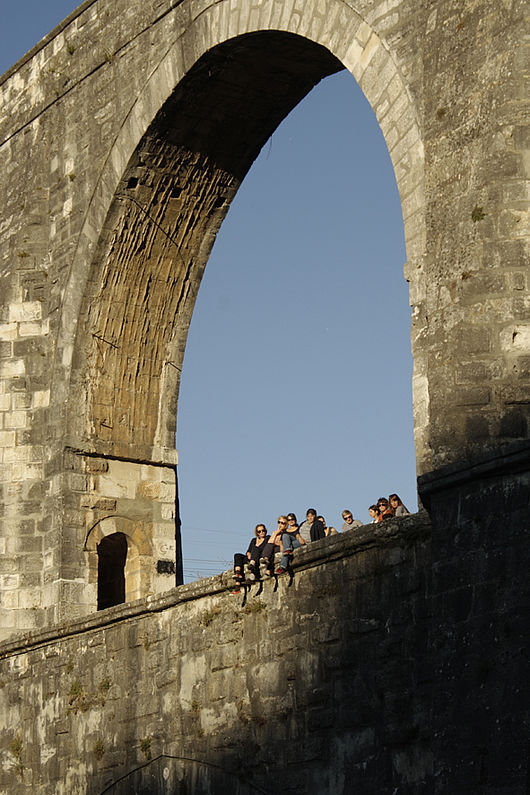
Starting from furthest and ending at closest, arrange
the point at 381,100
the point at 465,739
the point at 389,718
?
the point at 381,100, the point at 389,718, the point at 465,739

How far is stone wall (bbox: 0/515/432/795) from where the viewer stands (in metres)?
8.90

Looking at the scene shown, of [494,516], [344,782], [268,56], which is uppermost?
[268,56]

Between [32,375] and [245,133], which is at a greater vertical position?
[245,133]

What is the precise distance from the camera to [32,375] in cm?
1412

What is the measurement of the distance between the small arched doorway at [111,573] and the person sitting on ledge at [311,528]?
3.54m

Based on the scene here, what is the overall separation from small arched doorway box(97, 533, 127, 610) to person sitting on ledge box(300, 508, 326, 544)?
3.54 m

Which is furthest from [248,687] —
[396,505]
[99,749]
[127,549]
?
[127,549]

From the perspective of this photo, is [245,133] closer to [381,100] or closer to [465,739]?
[381,100]

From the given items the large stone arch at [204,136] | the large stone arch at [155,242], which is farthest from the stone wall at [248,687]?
the large stone arch at [155,242]

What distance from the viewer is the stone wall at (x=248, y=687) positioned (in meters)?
8.90

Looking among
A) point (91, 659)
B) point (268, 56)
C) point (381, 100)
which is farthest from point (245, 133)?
point (91, 659)

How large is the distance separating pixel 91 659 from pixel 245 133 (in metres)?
4.90

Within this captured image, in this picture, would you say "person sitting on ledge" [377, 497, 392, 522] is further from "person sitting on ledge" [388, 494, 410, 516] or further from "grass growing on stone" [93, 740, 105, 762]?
"grass growing on stone" [93, 740, 105, 762]

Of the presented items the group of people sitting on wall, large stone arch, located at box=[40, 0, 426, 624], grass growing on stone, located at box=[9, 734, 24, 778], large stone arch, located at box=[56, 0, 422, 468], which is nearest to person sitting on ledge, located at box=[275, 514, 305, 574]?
the group of people sitting on wall
